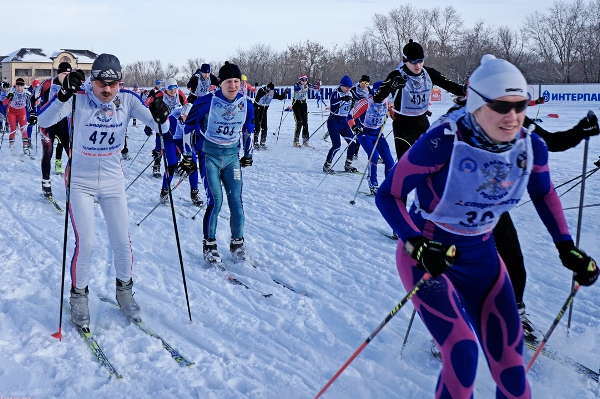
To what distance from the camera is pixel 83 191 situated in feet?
12.3

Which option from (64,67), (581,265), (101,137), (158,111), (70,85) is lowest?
(581,265)

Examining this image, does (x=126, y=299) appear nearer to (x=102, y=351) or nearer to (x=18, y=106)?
(x=102, y=351)

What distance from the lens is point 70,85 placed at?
3545 millimetres

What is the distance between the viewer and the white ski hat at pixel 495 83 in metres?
2.11

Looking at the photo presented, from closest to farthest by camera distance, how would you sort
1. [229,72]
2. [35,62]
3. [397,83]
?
1. [229,72]
2. [397,83]
3. [35,62]

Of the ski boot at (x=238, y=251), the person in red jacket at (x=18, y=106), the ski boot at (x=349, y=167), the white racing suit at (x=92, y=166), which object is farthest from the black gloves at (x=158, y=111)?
the person in red jacket at (x=18, y=106)

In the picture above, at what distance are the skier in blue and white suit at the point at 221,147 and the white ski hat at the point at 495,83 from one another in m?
3.38

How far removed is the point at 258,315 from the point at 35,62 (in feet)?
278

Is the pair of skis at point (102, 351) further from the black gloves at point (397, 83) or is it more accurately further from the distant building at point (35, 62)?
the distant building at point (35, 62)

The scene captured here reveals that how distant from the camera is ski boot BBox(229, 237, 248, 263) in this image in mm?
5363

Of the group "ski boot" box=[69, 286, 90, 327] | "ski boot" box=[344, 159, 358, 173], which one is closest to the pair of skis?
"ski boot" box=[69, 286, 90, 327]

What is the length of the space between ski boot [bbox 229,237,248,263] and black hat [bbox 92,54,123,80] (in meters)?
2.26

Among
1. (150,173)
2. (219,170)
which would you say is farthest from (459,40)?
(219,170)

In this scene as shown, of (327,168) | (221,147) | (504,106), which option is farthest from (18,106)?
(504,106)
